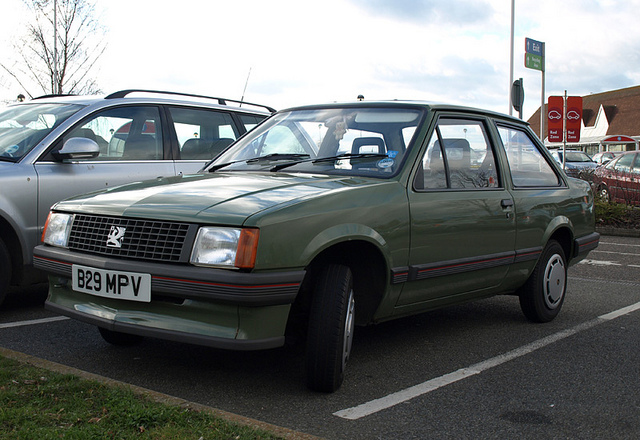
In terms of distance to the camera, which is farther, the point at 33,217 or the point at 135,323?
the point at 33,217

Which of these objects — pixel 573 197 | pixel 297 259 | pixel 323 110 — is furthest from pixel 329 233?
pixel 573 197

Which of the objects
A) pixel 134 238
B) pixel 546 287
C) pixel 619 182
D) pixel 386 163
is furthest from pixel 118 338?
pixel 619 182

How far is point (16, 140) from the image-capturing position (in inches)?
231

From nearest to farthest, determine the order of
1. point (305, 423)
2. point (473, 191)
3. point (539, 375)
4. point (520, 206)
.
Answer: point (305, 423)
point (539, 375)
point (473, 191)
point (520, 206)

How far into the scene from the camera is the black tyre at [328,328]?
3691mm

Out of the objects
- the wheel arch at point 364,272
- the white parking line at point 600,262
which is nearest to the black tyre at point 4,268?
the wheel arch at point 364,272

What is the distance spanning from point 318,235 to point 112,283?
106 cm

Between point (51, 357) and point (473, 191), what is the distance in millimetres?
2883

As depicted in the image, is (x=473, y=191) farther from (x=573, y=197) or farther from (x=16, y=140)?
(x=16, y=140)

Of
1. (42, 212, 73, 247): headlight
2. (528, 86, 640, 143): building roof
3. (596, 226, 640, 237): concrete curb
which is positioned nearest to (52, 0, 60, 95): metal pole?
(596, 226, 640, 237): concrete curb

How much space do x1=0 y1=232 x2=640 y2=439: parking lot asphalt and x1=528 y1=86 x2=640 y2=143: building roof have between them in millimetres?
60900

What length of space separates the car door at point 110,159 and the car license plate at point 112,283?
190 cm

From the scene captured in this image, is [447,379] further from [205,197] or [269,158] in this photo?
[269,158]

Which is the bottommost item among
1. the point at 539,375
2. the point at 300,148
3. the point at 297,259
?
the point at 539,375
